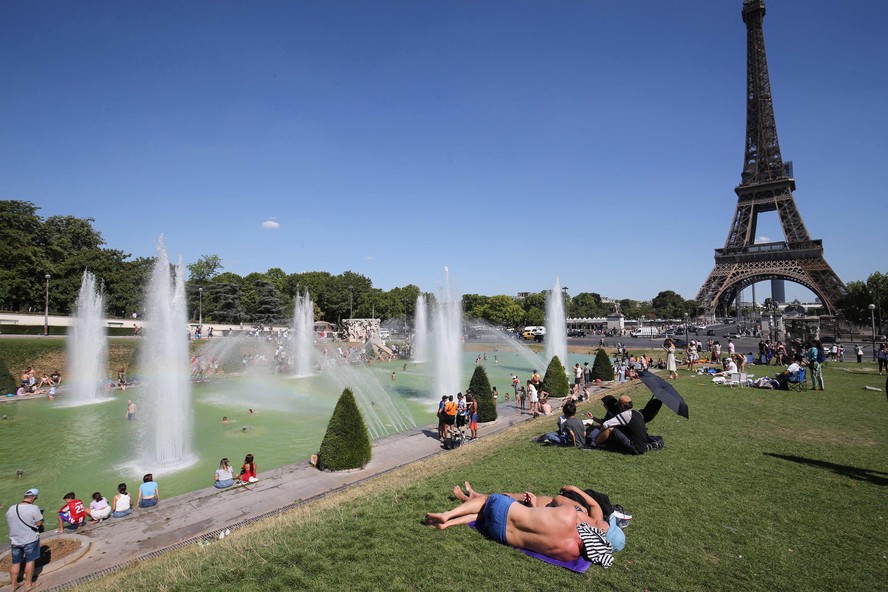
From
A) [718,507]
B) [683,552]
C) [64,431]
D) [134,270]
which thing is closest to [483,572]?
[683,552]

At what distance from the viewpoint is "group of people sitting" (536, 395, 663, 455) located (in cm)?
988

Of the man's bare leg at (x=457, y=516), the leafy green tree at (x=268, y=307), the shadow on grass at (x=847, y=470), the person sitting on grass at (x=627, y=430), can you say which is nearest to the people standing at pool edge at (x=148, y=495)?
the man's bare leg at (x=457, y=516)

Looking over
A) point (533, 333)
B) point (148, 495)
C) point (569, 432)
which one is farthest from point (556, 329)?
point (533, 333)

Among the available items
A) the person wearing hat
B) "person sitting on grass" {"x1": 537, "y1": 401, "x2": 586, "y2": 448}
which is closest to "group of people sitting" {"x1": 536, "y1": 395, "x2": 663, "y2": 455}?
"person sitting on grass" {"x1": 537, "y1": 401, "x2": 586, "y2": 448}

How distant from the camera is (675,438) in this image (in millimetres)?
11297

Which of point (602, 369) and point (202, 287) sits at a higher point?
point (202, 287)

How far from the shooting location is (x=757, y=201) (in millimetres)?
73750

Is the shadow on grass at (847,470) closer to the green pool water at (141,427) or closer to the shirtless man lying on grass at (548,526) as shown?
the shirtless man lying on grass at (548,526)

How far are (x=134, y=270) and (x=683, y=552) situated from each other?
7272 cm

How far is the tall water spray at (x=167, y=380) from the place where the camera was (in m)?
14.1

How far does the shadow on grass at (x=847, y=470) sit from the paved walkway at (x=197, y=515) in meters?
8.30

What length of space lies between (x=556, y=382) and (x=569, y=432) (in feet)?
36.6

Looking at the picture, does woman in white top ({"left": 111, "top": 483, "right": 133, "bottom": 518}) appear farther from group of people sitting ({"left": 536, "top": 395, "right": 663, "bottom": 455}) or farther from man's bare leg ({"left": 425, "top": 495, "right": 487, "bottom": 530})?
group of people sitting ({"left": 536, "top": 395, "right": 663, "bottom": 455})

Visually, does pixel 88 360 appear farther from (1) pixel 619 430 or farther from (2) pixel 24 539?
(1) pixel 619 430
